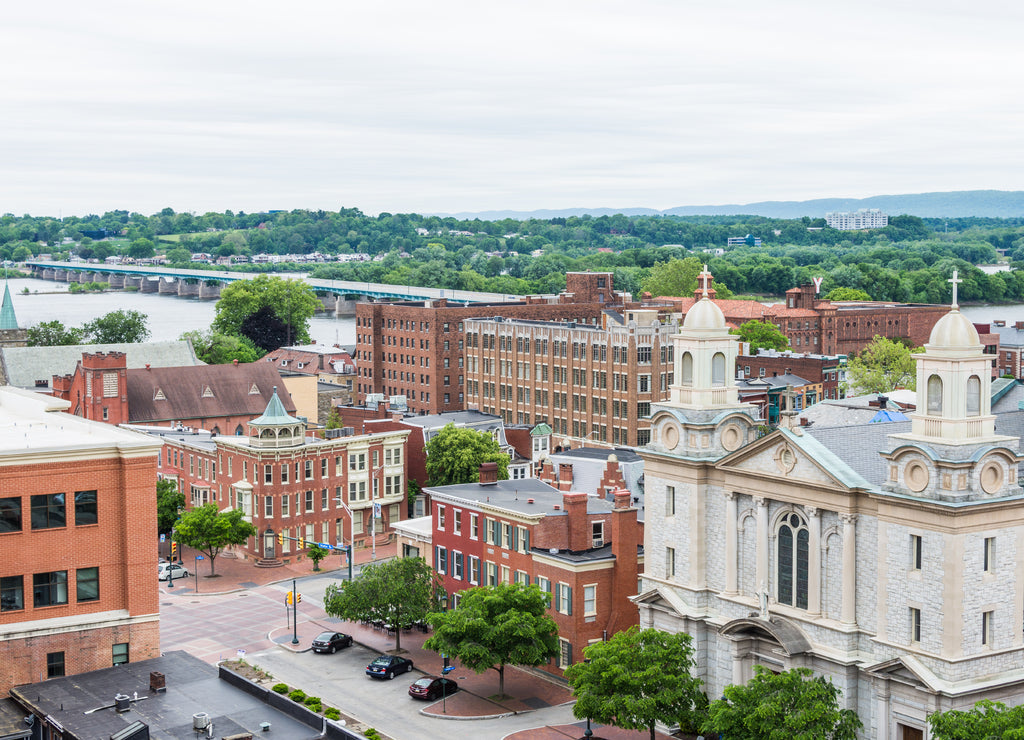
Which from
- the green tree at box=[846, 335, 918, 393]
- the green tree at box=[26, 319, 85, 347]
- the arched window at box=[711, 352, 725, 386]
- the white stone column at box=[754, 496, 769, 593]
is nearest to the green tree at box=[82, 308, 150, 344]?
the green tree at box=[26, 319, 85, 347]

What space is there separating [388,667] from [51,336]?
131 m

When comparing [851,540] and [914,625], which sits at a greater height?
[851,540]

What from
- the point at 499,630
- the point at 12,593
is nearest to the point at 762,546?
the point at 499,630

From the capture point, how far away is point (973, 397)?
2152 inches

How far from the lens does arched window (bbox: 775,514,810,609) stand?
6081cm

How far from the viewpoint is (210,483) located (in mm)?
107625

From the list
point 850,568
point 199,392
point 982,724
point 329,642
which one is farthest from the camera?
point 199,392

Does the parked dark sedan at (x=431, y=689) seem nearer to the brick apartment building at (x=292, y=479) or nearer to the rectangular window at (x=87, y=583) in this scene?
the rectangular window at (x=87, y=583)

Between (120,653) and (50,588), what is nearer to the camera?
(50,588)

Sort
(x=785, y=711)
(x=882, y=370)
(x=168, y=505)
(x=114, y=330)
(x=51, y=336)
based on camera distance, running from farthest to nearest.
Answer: (x=114, y=330) < (x=51, y=336) < (x=882, y=370) < (x=168, y=505) < (x=785, y=711)

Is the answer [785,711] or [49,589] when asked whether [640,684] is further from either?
[49,589]

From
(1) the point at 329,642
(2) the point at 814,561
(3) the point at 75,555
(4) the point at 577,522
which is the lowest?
(1) the point at 329,642

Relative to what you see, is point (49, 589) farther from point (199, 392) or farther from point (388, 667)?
point (199, 392)

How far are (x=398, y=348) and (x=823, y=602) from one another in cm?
11298
